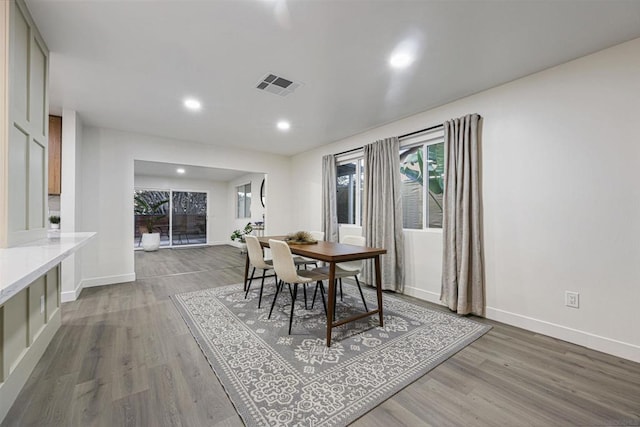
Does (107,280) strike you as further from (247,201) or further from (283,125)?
(247,201)

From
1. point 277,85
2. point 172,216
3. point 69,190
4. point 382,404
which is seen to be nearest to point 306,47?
point 277,85

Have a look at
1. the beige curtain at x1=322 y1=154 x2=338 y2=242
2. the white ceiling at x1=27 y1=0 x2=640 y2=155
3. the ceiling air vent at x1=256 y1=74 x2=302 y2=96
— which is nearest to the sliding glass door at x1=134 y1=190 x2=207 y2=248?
the white ceiling at x1=27 y1=0 x2=640 y2=155

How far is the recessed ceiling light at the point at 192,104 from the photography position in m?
3.06

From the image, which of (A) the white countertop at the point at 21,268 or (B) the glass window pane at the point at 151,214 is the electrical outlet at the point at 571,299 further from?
(B) the glass window pane at the point at 151,214

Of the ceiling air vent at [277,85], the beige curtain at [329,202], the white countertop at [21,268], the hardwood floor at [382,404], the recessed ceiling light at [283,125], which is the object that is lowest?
the hardwood floor at [382,404]

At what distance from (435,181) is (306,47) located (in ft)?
7.42

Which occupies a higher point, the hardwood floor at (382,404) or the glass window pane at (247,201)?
the glass window pane at (247,201)

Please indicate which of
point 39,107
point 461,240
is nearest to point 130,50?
point 39,107

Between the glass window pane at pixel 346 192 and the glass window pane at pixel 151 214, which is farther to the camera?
the glass window pane at pixel 151 214

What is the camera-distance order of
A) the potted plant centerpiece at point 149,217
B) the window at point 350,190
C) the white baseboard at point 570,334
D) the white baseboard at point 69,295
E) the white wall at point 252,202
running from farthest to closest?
the potted plant centerpiece at point 149,217 → the white wall at point 252,202 → the window at point 350,190 → the white baseboard at point 69,295 → the white baseboard at point 570,334

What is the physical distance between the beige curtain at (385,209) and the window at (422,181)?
0.46 ft

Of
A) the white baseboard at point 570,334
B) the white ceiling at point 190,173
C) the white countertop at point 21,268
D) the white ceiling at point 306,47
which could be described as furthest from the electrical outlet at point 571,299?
the white ceiling at point 190,173

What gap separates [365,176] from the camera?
4.12 metres

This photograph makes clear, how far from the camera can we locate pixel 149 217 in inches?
308
